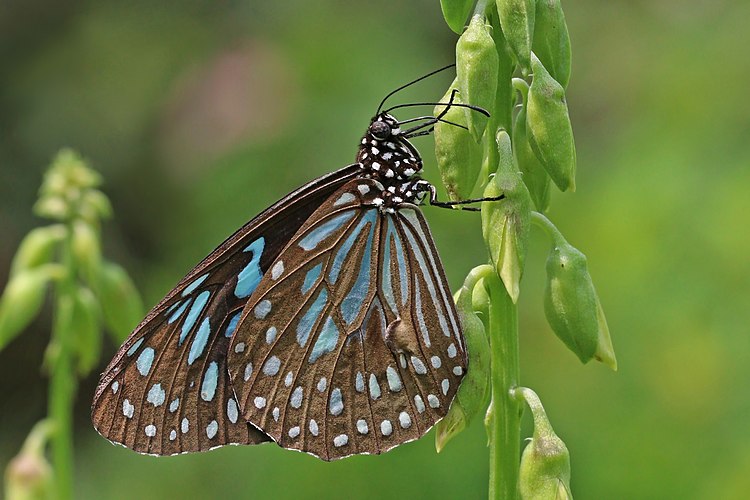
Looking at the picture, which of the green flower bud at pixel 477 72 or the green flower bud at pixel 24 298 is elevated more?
the green flower bud at pixel 24 298

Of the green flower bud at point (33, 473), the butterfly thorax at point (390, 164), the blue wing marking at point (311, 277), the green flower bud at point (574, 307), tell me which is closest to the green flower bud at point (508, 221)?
the green flower bud at point (574, 307)

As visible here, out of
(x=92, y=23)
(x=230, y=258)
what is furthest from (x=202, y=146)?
(x=230, y=258)

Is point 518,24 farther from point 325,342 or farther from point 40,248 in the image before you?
point 40,248

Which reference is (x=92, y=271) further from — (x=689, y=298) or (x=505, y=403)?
(x=689, y=298)

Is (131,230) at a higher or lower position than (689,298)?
higher

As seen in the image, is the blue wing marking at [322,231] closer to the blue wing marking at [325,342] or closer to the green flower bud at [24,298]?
the blue wing marking at [325,342]

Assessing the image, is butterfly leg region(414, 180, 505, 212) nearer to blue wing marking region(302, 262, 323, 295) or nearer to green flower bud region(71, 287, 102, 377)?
blue wing marking region(302, 262, 323, 295)
